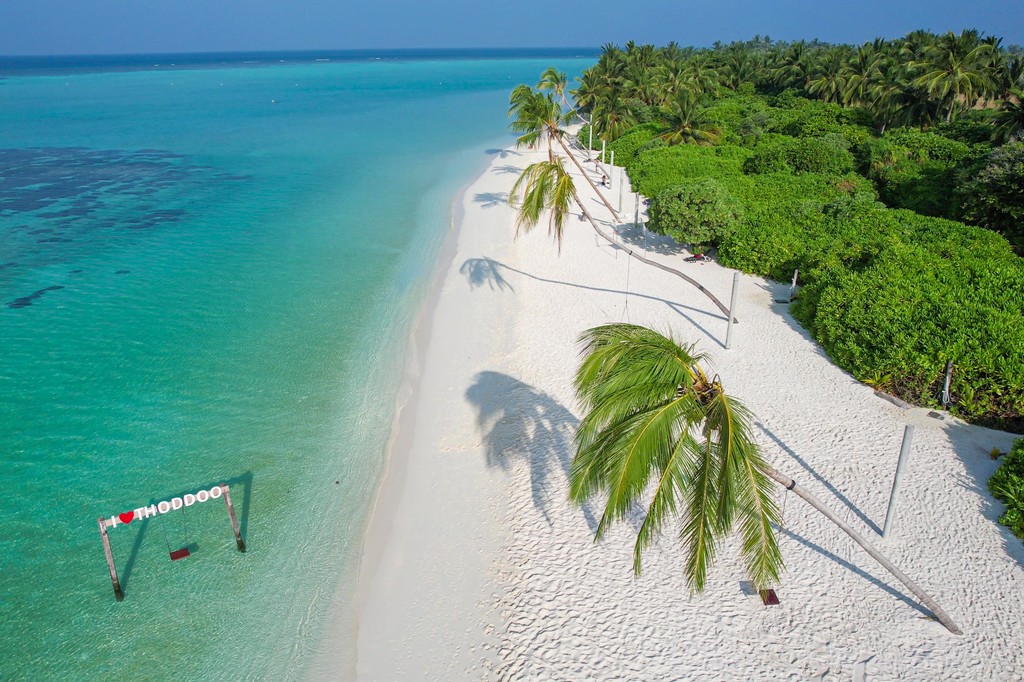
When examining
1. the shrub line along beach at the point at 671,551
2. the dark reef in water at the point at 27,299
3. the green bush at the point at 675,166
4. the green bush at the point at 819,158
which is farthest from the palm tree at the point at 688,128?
the dark reef in water at the point at 27,299

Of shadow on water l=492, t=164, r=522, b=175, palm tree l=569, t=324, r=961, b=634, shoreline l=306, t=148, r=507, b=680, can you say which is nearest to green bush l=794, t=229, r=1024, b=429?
palm tree l=569, t=324, r=961, b=634

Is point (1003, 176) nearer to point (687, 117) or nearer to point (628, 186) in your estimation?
point (628, 186)

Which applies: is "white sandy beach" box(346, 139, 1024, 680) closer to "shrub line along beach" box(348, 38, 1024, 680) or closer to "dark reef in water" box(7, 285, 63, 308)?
"shrub line along beach" box(348, 38, 1024, 680)

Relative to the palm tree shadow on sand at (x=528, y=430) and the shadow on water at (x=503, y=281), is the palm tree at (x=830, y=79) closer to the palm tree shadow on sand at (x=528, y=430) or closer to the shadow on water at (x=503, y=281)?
the shadow on water at (x=503, y=281)

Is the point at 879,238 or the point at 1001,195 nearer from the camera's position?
the point at 879,238

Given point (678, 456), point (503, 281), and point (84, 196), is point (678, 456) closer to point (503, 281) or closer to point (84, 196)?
point (503, 281)

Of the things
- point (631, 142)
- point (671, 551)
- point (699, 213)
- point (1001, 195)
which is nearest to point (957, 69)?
point (1001, 195)
